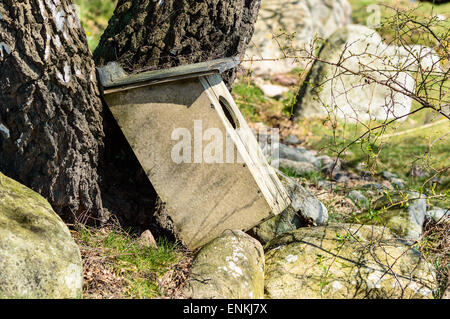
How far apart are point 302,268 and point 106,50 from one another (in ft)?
7.71

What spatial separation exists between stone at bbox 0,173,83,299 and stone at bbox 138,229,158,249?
2.52 ft

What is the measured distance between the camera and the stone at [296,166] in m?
6.27

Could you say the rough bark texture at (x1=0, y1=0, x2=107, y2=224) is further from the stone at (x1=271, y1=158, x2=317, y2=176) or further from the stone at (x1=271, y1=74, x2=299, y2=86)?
the stone at (x1=271, y1=74, x2=299, y2=86)

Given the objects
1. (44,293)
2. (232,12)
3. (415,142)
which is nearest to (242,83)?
(415,142)

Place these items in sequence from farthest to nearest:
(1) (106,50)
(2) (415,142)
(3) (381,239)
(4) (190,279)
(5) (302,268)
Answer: (2) (415,142)
(1) (106,50)
(3) (381,239)
(5) (302,268)
(4) (190,279)

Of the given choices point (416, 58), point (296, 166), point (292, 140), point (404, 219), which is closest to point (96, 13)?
point (292, 140)

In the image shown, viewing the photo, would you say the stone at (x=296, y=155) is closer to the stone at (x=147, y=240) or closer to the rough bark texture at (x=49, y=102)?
the stone at (x=147, y=240)

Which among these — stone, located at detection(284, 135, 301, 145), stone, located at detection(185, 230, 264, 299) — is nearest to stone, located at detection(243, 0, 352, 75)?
stone, located at detection(284, 135, 301, 145)

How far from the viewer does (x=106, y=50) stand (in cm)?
413

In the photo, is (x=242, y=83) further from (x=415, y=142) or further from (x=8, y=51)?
(x=8, y=51)

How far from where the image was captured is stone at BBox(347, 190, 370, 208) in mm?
5657

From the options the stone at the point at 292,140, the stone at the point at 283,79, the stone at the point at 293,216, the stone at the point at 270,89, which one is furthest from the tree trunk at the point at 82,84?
the stone at the point at 283,79

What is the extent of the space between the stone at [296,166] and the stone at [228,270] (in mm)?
2738

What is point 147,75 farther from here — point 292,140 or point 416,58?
point 292,140
